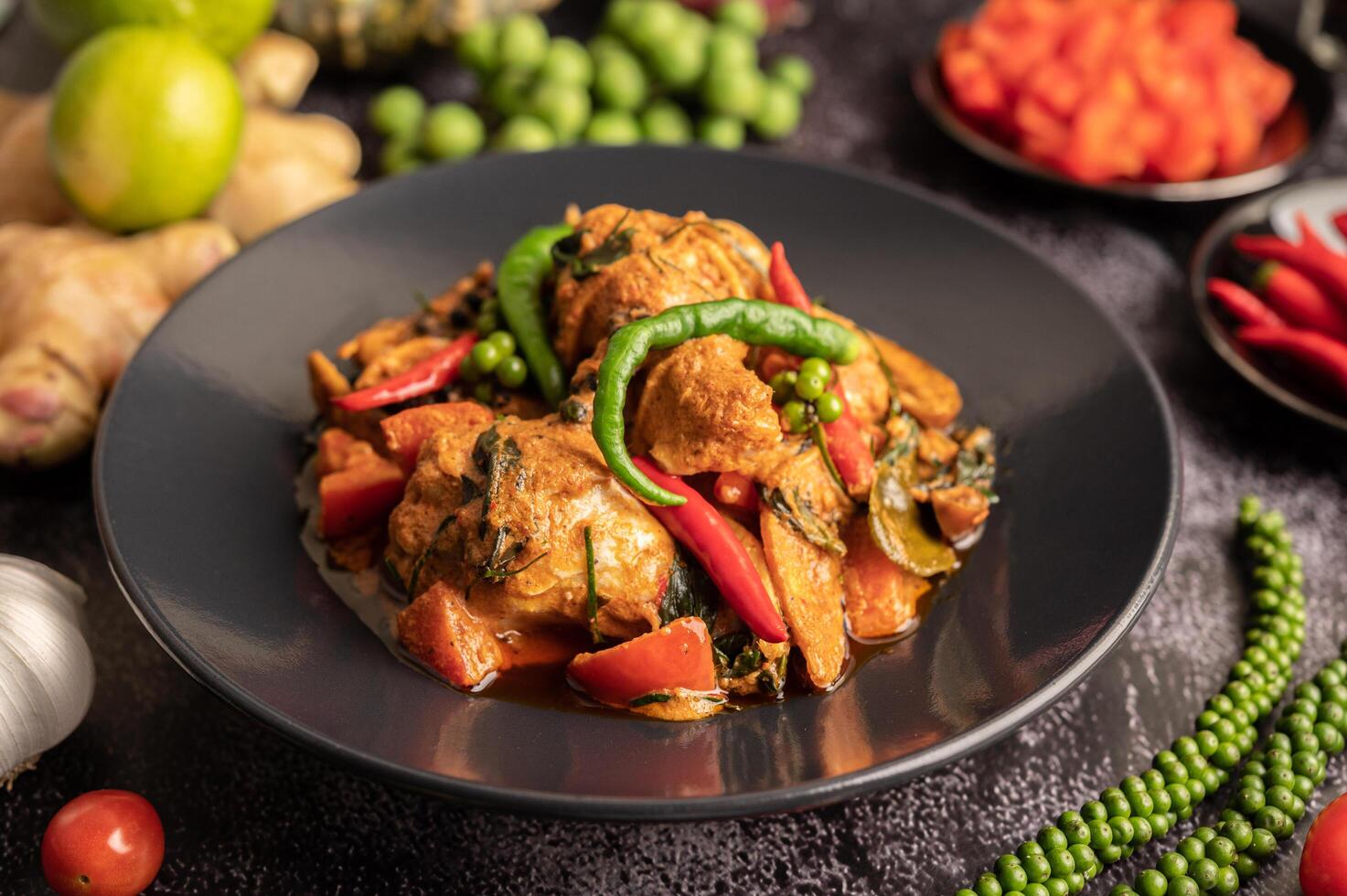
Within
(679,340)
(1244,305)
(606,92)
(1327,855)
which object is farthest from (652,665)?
(606,92)

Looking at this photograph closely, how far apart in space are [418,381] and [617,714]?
1.32 m

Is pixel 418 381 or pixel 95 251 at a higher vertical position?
pixel 418 381

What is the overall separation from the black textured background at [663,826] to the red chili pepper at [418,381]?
100cm

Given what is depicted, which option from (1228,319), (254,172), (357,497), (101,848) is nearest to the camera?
(101,848)

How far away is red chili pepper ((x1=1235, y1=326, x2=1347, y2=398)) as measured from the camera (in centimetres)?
448

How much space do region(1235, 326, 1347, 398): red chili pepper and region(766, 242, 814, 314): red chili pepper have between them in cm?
209

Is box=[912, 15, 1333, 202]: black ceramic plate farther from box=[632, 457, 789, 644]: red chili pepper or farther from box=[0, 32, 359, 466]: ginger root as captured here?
box=[632, 457, 789, 644]: red chili pepper

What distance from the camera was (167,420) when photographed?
143 inches

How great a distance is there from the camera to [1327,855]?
3078mm

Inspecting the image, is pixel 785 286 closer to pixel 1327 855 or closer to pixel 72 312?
pixel 1327 855

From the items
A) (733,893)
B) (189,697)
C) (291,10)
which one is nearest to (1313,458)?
(733,893)

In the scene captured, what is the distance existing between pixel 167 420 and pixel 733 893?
2159 mm

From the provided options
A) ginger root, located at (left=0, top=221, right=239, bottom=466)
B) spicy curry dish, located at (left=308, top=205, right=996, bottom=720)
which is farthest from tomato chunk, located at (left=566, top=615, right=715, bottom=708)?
ginger root, located at (left=0, top=221, right=239, bottom=466)

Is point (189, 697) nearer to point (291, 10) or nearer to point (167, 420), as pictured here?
point (167, 420)
